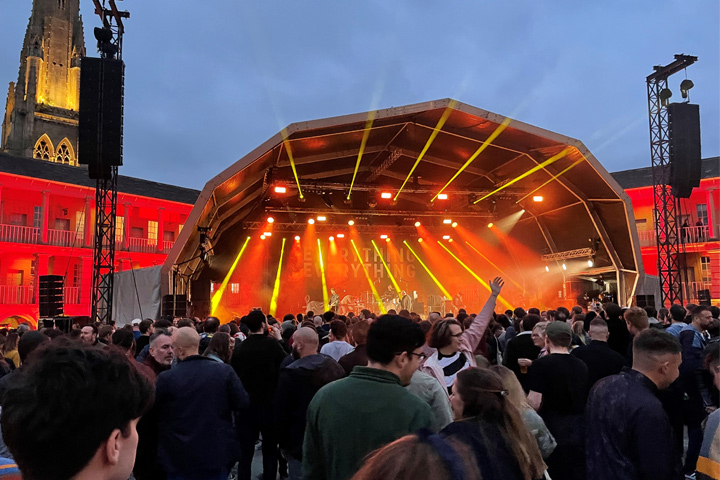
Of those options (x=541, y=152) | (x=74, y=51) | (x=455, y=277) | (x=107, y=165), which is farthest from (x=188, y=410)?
(x=74, y=51)

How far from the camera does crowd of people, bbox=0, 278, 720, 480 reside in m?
1.33

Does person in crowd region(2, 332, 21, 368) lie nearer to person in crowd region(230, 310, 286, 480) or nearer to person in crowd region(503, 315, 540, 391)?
person in crowd region(230, 310, 286, 480)

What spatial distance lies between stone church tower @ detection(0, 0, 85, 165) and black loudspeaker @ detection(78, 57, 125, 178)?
95.4 feet

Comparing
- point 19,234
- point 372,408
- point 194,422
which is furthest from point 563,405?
point 19,234

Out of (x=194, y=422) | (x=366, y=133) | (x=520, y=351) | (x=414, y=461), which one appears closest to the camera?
(x=414, y=461)

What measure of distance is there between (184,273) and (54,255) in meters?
11.4

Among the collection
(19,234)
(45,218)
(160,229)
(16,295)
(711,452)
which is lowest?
(16,295)

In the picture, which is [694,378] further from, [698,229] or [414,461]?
[698,229]

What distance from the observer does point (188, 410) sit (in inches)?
151

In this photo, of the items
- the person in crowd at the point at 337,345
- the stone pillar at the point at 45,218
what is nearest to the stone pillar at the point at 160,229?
the stone pillar at the point at 45,218

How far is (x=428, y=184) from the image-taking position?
22.4 m

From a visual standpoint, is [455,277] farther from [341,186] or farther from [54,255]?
[54,255]

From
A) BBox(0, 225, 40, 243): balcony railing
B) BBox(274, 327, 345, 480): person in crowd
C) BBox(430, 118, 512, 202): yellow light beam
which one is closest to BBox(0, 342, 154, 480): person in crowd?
BBox(274, 327, 345, 480): person in crowd

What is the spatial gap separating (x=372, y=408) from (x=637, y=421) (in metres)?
1.37
